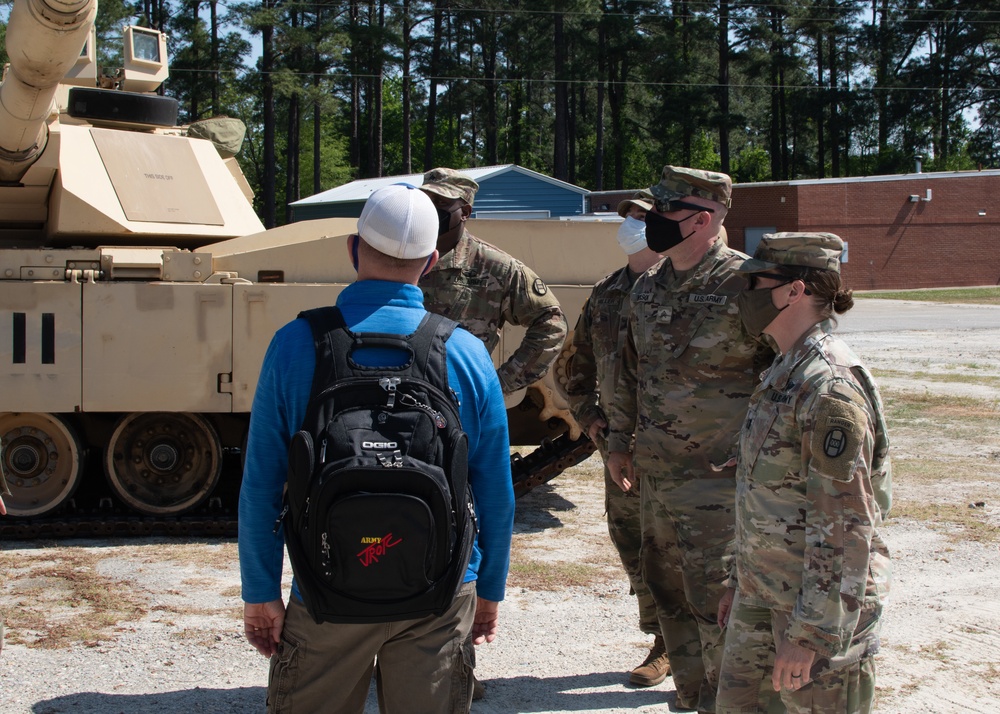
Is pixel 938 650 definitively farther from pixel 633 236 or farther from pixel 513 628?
pixel 633 236

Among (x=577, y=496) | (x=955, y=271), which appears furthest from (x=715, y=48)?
(x=577, y=496)

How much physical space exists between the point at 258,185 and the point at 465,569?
44.3 m

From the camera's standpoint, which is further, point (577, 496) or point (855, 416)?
point (577, 496)

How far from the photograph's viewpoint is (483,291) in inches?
183

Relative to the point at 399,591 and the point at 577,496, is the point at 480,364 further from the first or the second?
the point at 577,496

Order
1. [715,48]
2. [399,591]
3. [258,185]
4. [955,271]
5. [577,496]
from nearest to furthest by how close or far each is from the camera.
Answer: [399,591] < [577,496] < [955,271] < [258,185] < [715,48]

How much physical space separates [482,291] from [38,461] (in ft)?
12.6

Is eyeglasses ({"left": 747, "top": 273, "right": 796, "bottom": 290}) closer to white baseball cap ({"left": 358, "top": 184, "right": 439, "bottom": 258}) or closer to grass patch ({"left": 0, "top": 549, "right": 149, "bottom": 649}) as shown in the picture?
white baseball cap ({"left": 358, "top": 184, "right": 439, "bottom": 258})

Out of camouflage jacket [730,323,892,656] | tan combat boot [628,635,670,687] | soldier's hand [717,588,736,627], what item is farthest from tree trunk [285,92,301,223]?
camouflage jacket [730,323,892,656]

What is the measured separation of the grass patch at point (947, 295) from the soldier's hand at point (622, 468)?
26.5 metres

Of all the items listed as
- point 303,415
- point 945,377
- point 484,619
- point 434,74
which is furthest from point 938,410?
point 434,74

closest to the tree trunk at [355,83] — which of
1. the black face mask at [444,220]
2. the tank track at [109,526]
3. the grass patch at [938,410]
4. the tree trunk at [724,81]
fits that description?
the tree trunk at [724,81]

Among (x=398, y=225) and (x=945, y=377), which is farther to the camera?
(x=945, y=377)

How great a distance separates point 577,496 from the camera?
845cm
